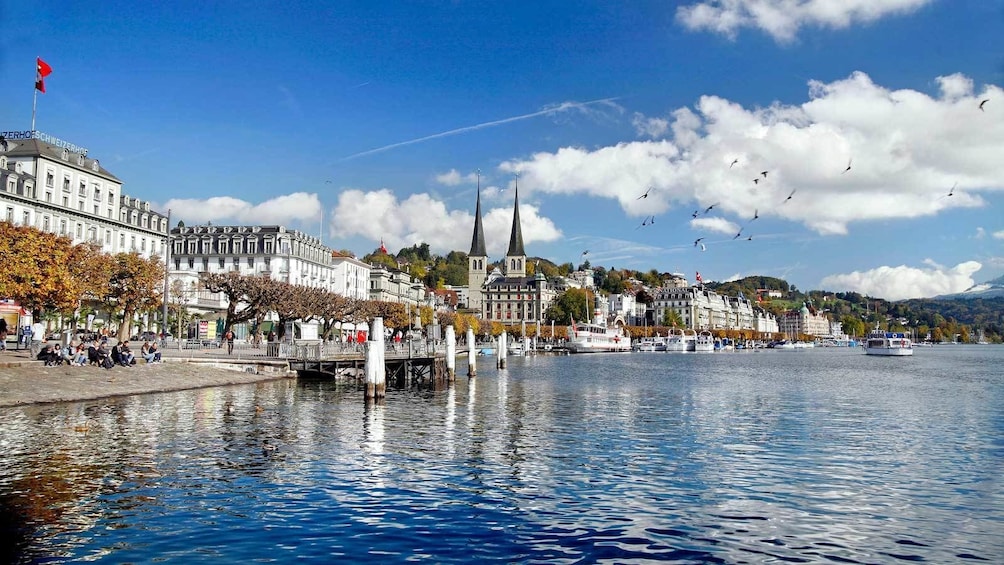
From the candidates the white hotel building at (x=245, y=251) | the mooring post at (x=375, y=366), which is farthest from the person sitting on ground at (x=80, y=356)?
the white hotel building at (x=245, y=251)

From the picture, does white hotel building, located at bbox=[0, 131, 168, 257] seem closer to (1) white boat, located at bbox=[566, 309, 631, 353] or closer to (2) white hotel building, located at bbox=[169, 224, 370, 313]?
(2) white hotel building, located at bbox=[169, 224, 370, 313]

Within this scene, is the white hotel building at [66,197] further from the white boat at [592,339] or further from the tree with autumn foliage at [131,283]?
the white boat at [592,339]

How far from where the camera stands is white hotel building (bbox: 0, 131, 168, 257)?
250 feet

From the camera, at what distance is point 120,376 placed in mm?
44719

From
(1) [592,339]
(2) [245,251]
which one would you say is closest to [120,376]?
(2) [245,251]

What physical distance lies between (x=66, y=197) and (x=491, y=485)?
7801cm

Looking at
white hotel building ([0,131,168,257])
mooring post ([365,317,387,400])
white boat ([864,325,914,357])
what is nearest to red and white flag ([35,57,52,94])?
white hotel building ([0,131,168,257])

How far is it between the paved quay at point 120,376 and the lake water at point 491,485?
6.68ft

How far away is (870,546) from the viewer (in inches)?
631

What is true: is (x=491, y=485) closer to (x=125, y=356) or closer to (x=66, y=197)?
(x=125, y=356)

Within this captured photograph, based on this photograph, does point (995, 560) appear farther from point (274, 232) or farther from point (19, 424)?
point (274, 232)

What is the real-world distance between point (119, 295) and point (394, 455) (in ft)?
155

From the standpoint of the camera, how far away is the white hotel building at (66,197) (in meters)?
76.2

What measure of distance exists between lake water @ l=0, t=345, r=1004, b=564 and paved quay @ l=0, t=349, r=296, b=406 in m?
2.03
